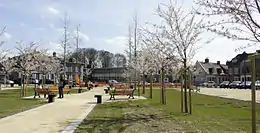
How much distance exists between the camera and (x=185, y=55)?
18344 millimetres

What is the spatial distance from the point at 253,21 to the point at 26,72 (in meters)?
30.3

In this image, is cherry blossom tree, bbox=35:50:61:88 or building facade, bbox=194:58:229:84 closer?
cherry blossom tree, bbox=35:50:61:88

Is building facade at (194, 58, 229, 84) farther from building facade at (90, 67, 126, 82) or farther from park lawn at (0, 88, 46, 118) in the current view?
park lawn at (0, 88, 46, 118)

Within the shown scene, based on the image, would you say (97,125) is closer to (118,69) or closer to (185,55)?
(185,55)

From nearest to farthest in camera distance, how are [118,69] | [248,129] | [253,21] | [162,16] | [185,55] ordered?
1. [253,21]
2. [248,129]
3. [185,55]
4. [162,16]
5. [118,69]

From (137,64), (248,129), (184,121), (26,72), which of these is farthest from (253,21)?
(137,64)

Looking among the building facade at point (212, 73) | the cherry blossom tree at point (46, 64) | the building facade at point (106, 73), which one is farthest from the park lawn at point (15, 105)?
the building facade at point (212, 73)

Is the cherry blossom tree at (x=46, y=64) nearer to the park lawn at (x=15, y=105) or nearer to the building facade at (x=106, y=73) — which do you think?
the park lawn at (x=15, y=105)

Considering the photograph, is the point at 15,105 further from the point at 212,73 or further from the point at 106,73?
the point at 212,73

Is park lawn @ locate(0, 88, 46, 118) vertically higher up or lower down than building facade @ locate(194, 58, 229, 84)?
lower down

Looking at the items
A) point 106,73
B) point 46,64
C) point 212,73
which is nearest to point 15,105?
point 46,64

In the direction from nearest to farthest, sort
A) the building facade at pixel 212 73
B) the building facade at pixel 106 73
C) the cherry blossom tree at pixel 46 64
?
the cherry blossom tree at pixel 46 64 < the building facade at pixel 106 73 < the building facade at pixel 212 73

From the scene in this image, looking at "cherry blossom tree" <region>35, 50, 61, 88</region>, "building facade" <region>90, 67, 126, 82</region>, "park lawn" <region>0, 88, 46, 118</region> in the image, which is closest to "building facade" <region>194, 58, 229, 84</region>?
"building facade" <region>90, 67, 126, 82</region>

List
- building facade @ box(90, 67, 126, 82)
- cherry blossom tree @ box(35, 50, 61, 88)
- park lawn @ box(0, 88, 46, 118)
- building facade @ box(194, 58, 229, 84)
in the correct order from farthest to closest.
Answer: building facade @ box(194, 58, 229, 84), building facade @ box(90, 67, 126, 82), cherry blossom tree @ box(35, 50, 61, 88), park lawn @ box(0, 88, 46, 118)
